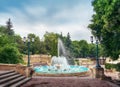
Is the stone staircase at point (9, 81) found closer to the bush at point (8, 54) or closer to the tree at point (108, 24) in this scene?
the tree at point (108, 24)

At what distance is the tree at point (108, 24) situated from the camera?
1645cm

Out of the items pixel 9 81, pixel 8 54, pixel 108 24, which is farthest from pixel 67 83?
pixel 8 54

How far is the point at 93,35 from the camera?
71.2 ft

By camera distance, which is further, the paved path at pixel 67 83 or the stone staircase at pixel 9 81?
the paved path at pixel 67 83

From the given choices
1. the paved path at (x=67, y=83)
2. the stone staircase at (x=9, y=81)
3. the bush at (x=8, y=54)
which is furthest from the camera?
the bush at (x=8, y=54)

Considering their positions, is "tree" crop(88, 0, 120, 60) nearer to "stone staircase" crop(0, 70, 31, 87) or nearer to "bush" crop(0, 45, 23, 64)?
"stone staircase" crop(0, 70, 31, 87)

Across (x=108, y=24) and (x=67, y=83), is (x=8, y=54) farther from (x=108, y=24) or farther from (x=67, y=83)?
(x=108, y=24)

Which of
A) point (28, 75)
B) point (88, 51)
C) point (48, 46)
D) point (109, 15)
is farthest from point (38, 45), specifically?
point (109, 15)

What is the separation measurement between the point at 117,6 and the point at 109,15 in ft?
2.88

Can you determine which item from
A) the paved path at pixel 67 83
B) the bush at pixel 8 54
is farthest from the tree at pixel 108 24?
the bush at pixel 8 54

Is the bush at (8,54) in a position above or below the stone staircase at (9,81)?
above

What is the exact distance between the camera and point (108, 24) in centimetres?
1695

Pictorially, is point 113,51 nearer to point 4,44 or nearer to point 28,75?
point 28,75

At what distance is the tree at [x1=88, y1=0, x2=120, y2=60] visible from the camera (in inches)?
648
